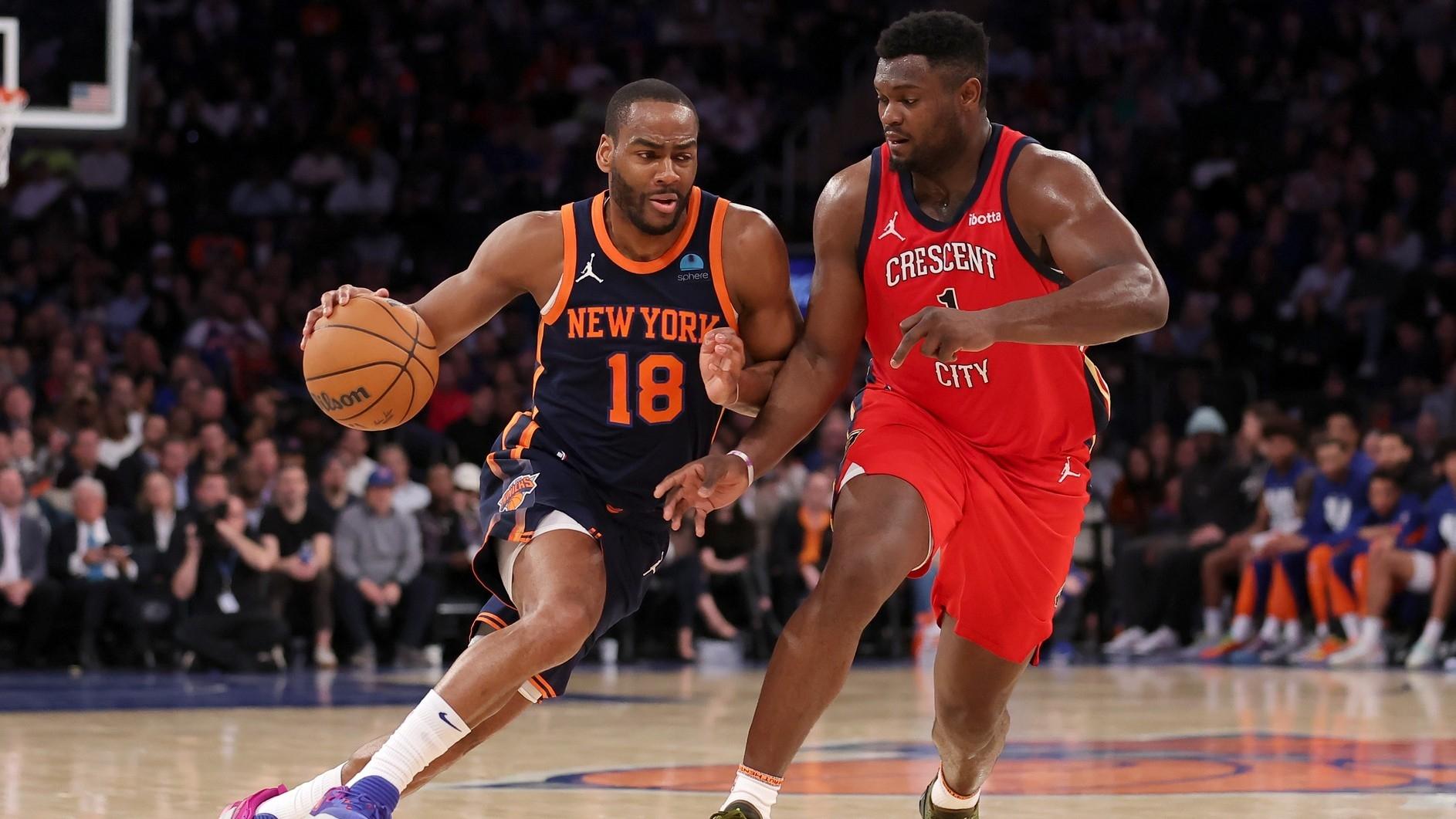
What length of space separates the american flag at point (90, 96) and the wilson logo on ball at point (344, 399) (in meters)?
6.31

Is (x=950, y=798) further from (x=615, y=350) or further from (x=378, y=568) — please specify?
(x=378, y=568)

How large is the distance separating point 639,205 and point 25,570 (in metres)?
9.11

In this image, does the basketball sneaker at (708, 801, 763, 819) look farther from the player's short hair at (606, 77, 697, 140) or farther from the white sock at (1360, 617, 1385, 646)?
the white sock at (1360, 617, 1385, 646)

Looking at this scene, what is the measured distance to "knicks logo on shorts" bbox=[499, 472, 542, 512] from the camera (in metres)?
5.22

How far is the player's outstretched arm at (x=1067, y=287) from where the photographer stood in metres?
4.58

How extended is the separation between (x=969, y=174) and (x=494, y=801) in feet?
8.87

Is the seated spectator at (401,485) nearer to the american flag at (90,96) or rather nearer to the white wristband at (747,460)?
the american flag at (90,96)

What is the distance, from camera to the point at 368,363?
17.3 ft

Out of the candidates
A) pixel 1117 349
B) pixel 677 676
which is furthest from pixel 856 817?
pixel 1117 349

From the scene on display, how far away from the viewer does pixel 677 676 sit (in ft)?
43.0

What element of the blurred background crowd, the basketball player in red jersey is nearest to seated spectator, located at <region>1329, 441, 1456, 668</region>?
the blurred background crowd

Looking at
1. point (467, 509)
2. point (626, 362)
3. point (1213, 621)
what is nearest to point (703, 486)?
point (626, 362)

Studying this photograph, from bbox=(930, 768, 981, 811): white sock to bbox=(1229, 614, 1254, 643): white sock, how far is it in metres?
9.60

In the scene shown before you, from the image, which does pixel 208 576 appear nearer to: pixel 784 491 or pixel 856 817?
pixel 784 491
